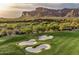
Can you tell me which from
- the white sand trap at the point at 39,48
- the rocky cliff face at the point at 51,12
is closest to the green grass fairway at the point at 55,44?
the white sand trap at the point at 39,48

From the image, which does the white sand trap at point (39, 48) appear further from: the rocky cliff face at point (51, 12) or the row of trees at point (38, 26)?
the rocky cliff face at point (51, 12)

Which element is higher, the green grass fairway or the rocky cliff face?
the rocky cliff face

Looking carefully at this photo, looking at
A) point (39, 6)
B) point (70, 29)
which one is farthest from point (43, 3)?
point (70, 29)

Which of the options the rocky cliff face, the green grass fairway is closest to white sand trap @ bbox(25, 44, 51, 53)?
the green grass fairway

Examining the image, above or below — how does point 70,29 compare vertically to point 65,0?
below

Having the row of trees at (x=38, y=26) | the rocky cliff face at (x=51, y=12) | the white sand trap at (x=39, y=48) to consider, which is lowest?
the white sand trap at (x=39, y=48)

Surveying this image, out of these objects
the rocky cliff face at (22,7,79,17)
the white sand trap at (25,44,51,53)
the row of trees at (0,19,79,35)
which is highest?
the rocky cliff face at (22,7,79,17)

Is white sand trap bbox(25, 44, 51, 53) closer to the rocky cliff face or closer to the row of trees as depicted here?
the row of trees

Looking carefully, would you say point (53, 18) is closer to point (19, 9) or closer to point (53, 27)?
point (53, 27)

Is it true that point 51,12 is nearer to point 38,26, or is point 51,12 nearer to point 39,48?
point 38,26
